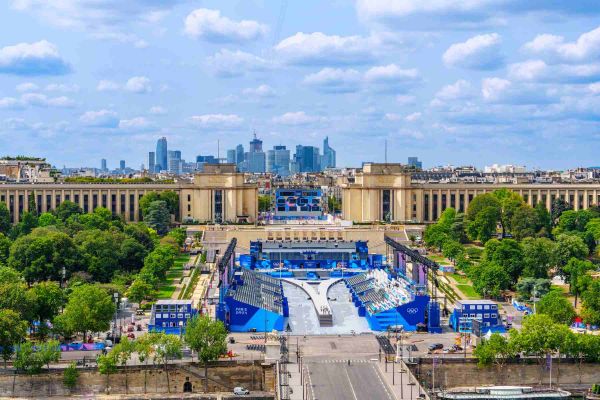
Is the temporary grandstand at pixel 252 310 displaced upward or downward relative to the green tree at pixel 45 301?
downward

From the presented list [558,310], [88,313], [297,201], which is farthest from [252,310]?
[297,201]

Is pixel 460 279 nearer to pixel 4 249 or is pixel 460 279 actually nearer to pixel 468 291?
pixel 468 291

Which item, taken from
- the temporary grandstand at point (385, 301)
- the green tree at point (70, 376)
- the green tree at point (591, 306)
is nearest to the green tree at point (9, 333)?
the green tree at point (70, 376)

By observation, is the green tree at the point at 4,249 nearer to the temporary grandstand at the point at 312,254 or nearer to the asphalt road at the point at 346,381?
the temporary grandstand at the point at 312,254

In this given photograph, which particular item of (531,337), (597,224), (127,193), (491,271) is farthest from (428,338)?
(127,193)

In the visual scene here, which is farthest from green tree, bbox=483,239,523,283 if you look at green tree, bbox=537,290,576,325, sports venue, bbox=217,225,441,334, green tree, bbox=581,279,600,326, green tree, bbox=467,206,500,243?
green tree, bbox=467,206,500,243
